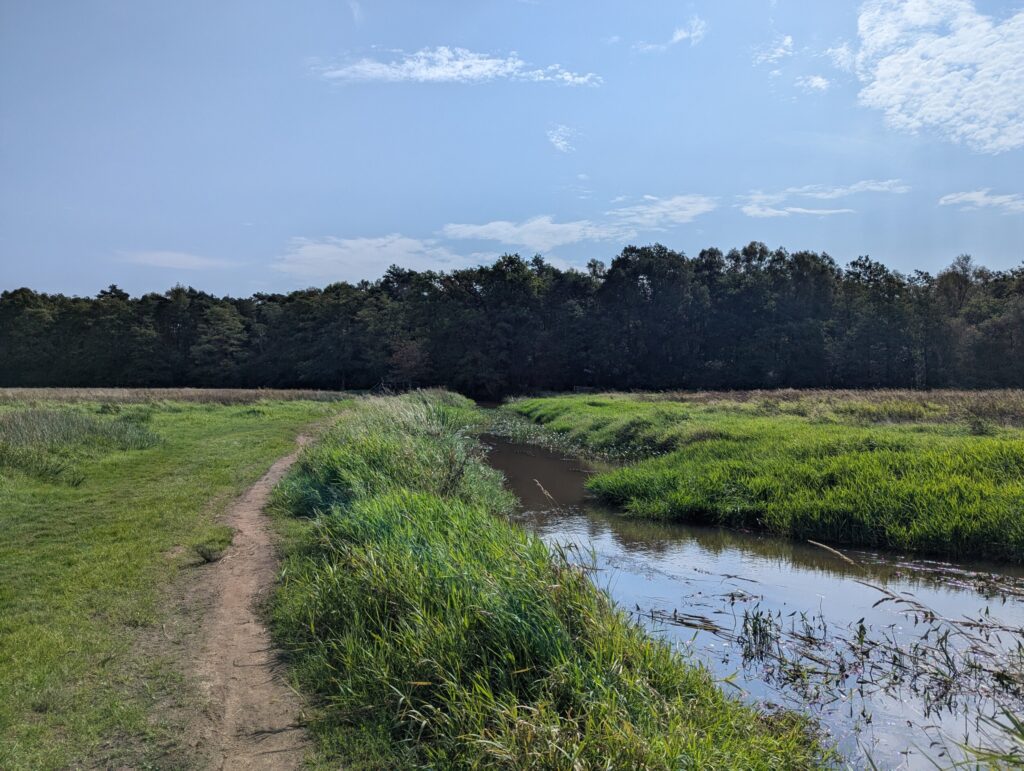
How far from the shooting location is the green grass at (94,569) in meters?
4.36

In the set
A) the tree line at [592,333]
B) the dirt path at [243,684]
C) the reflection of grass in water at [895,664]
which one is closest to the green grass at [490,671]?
the dirt path at [243,684]

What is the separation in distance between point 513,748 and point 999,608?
23.1ft

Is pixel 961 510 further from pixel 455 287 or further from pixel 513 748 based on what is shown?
pixel 455 287

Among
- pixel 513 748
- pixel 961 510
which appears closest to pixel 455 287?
pixel 961 510

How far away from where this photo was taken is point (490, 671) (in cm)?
460

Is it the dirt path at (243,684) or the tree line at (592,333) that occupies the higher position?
the tree line at (592,333)

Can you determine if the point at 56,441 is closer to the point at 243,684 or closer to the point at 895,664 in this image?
the point at 243,684

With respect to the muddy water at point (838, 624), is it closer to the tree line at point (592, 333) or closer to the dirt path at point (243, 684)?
the dirt path at point (243, 684)

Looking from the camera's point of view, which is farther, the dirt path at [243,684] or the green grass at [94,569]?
the green grass at [94,569]

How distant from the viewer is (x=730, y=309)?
61406 millimetres

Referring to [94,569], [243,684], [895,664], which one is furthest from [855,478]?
[94,569]

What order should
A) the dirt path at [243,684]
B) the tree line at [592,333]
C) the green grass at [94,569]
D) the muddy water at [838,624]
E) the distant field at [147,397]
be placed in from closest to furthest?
the dirt path at [243,684]
the green grass at [94,569]
the muddy water at [838,624]
the distant field at [147,397]
the tree line at [592,333]

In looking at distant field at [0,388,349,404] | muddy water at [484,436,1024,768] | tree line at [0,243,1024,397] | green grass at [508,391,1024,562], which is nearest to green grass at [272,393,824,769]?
muddy water at [484,436,1024,768]

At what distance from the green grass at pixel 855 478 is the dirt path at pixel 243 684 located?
8.11 m
